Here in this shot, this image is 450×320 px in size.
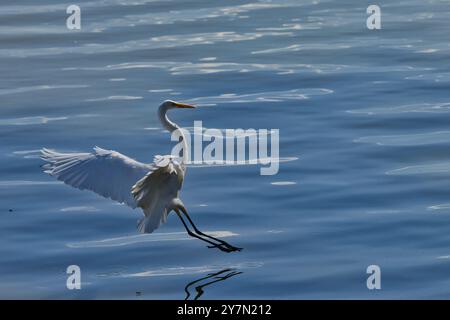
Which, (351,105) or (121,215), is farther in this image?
(351,105)

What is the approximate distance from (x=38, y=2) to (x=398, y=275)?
1268 cm

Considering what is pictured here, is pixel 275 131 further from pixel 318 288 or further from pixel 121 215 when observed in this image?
pixel 318 288

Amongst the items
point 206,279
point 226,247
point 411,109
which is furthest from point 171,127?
point 411,109

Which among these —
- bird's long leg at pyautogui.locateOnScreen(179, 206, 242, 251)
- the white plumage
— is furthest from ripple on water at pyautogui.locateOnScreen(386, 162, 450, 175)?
the white plumage

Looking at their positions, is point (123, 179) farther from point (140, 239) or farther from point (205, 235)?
A: point (205, 235)

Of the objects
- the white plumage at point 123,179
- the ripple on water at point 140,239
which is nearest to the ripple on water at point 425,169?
the ripple on water at point 140,239

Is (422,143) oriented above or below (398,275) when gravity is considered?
above

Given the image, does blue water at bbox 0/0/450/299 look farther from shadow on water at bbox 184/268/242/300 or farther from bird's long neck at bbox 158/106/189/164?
bird's long neck at bbox 158/106/189/164

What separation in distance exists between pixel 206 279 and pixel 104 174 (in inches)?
51.9

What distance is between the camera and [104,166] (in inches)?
425

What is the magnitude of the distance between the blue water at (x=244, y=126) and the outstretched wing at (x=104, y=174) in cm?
56

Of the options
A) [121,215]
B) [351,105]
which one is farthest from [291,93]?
[121,215]

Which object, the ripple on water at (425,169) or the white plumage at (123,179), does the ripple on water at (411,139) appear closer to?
the ripple on water at (425,169)

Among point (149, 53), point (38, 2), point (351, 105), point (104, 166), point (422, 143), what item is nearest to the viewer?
point (104, 166)
